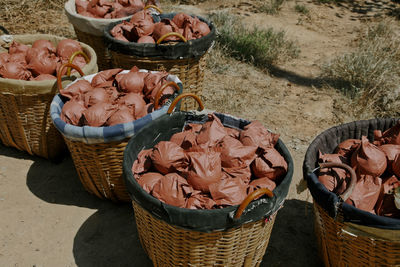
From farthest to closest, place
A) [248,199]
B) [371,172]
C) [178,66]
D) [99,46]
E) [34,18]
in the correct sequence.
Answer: [34,18] → [99,46] → [178,66] → [371,172] → [248,199]

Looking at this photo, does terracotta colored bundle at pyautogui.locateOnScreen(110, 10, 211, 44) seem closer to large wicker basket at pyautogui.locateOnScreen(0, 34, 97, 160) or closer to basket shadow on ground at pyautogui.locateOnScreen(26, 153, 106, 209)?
large wicker basket at pyautogui.locateOnScreen(0, 34, 97, 160)

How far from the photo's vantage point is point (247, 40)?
4781 millimetres

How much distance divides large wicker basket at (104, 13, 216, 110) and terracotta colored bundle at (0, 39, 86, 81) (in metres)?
0.32

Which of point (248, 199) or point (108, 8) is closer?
point (248, 199)

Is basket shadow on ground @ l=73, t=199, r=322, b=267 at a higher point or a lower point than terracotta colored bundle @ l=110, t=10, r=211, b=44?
lower

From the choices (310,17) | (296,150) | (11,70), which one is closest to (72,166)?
(11,70)

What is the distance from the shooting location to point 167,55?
2.94 meters

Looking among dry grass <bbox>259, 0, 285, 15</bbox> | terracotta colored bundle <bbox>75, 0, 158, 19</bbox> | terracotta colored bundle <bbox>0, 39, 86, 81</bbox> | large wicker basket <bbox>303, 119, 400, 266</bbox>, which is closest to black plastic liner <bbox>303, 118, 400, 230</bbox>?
large wicker basket <bbox>303, 119, 400, 266</bbox>

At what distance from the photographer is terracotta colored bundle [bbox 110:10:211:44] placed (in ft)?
10.3

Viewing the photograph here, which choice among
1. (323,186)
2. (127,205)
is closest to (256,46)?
(127,205)

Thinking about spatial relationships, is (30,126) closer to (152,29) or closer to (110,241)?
(110,241)

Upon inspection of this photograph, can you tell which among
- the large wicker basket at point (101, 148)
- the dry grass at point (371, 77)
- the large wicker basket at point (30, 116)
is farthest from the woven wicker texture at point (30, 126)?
the dry grass at point (371, 77)

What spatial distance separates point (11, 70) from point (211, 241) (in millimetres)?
2105

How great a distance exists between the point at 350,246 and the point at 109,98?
5.64 feet
